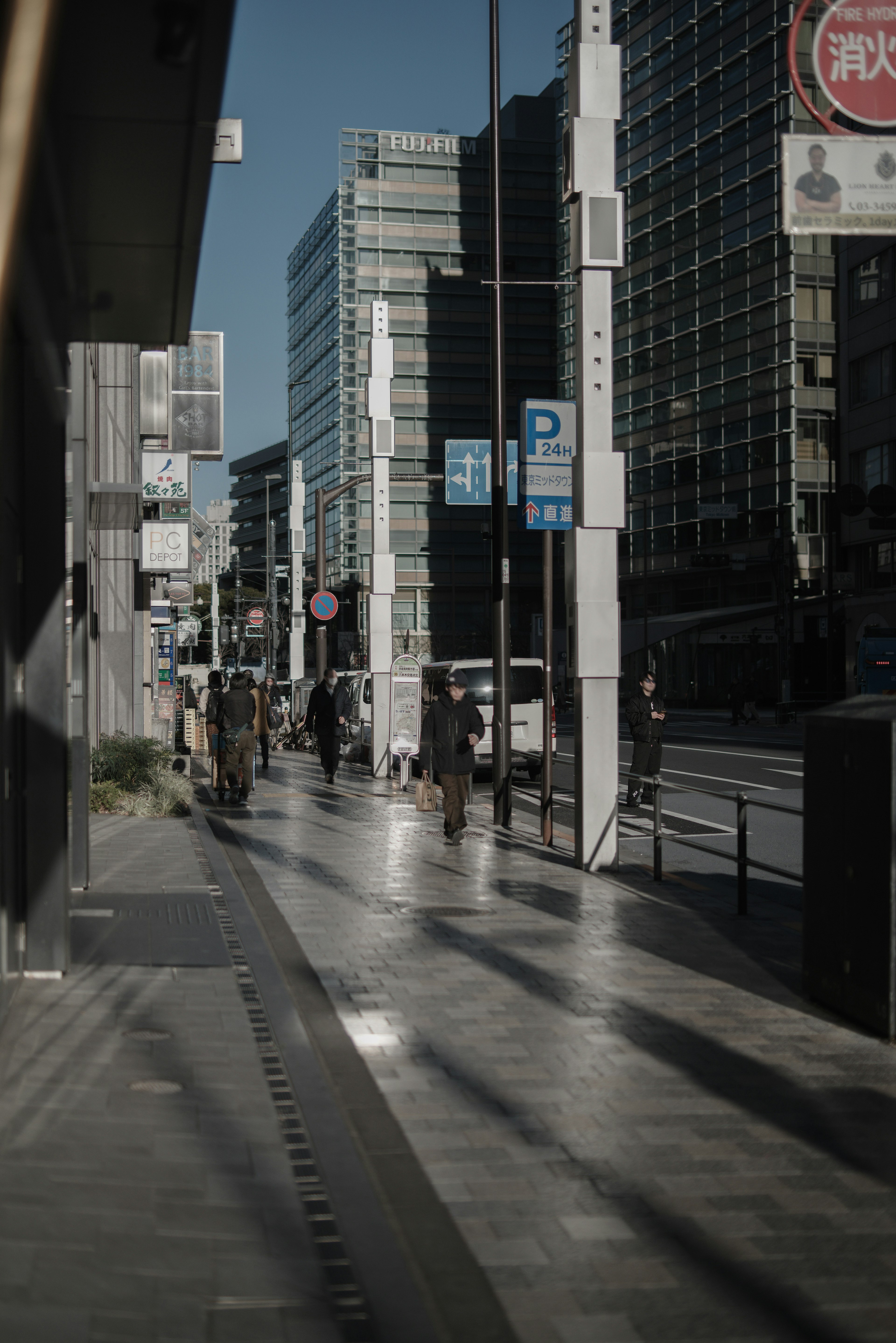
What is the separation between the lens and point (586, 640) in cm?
1250

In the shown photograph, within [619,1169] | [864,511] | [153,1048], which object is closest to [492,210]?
[153,1048]

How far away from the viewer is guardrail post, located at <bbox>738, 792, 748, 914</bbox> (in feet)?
33.2

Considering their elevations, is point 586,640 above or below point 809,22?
below

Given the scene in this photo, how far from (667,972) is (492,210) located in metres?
11.7

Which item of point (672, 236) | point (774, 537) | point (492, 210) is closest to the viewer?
point (492, 210)

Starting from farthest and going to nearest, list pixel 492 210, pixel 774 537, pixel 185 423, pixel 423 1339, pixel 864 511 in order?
pixel 774 537 → pixel 864 511 → pixel 185 423 → pixel 492 210 → pixel 423 1339

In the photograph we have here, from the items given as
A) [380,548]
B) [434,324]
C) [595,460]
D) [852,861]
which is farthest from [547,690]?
[434,324]

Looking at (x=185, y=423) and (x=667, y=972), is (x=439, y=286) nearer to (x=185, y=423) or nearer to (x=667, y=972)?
(x=185, y=423)

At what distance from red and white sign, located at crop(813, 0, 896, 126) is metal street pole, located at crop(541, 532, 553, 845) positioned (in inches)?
268

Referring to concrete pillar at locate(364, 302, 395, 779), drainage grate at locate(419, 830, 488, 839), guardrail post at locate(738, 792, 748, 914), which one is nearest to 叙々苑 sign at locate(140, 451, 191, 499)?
concrete pillar at locate(364, 302, 395, 779)

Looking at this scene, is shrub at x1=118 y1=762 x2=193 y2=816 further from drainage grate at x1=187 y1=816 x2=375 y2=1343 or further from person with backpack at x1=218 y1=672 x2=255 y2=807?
drainage grate at x1=187 y1=816 x2=375 y2=1343

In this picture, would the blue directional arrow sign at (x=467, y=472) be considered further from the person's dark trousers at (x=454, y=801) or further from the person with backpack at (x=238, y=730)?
the person's dark trousers at (x=454, y=801)

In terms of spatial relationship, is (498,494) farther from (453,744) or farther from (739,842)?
(739,842)

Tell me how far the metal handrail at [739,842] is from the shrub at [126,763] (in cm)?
865
